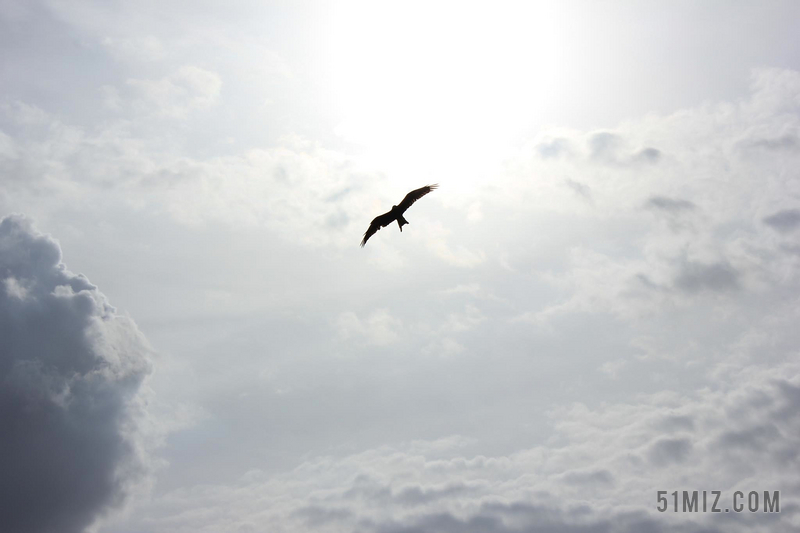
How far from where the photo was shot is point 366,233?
2378 inches

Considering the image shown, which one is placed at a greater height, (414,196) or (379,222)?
(414,196)

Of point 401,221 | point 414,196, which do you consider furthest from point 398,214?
point 414,196

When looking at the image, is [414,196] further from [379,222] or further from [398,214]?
[379,222]

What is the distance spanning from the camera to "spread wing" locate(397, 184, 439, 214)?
61531 mm

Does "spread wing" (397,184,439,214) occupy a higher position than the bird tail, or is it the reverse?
"spread wing" (397,184,439,214)

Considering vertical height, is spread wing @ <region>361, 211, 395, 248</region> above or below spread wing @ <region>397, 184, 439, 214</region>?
below

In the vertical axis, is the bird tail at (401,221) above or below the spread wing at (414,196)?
below

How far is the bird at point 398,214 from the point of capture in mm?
60812

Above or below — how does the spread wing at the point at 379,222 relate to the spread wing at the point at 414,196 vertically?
below

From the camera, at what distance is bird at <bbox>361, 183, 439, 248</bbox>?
6081cm

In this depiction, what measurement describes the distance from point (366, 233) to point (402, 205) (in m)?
4.95

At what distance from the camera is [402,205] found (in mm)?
61531

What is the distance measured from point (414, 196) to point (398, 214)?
263 centimetres

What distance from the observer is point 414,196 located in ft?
203
